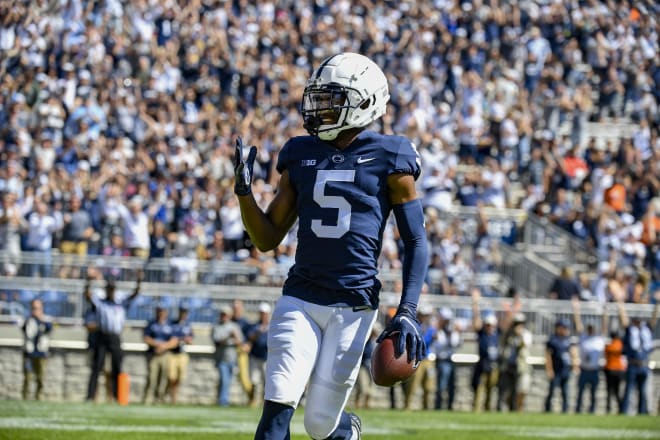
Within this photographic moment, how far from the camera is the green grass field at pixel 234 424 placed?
9.84 meters

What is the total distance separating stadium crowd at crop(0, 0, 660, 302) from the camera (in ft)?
55.8

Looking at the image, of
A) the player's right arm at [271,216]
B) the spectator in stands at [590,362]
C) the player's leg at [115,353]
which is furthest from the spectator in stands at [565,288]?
the player's right arm at [271,216]

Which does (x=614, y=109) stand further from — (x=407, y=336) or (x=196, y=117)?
(x=407, y=336)

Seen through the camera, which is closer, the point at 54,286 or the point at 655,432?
the point at 655,432

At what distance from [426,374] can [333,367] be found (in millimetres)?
11759

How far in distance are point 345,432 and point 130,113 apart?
13.6 meters

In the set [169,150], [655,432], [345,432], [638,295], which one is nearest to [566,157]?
[638,295]

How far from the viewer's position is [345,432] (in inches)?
221

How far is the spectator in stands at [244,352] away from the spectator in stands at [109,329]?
155cm

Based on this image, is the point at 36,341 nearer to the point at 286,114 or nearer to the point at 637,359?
the point at 286,114

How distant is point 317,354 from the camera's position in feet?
17.9

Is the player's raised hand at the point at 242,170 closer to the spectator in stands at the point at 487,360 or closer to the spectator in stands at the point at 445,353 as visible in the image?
the spectator in stands at the point at 445,353

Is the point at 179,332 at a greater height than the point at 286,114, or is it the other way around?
the point at 286,114

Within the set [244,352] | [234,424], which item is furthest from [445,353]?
[234,424]
